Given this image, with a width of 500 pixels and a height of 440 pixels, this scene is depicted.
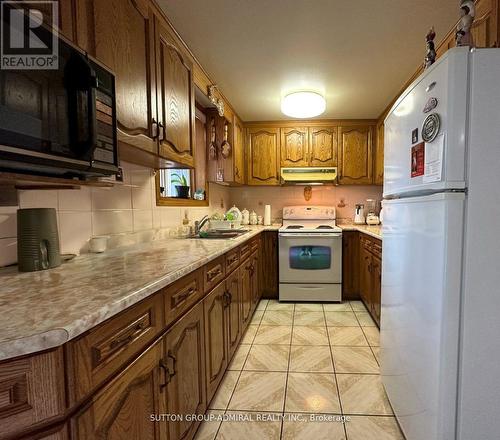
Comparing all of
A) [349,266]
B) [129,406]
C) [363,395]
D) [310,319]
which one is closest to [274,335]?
[310,319]

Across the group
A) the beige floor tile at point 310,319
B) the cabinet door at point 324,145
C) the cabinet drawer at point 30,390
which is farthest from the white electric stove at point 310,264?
the cabinet drawer at point 30,390

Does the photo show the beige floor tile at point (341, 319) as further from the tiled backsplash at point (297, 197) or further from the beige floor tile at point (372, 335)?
the tiled backsplash at point (297, 197)

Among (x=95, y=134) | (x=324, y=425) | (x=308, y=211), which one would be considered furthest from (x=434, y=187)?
(x=308, y=211)

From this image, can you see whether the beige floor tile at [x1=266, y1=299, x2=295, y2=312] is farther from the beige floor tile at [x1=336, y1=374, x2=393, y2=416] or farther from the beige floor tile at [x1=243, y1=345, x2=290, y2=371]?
the beige floor tile at [x1=336, y1=374, x2=393, y2=416]

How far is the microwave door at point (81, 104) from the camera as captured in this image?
0.86 meters

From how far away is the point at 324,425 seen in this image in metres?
1.45

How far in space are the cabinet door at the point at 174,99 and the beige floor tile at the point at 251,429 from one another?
145 centimetres

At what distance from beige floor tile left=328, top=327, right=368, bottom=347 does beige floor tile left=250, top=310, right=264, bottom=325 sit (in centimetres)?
67

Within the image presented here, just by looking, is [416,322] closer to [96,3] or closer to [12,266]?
[12,266]

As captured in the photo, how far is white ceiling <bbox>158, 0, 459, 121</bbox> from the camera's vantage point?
61.5 inches

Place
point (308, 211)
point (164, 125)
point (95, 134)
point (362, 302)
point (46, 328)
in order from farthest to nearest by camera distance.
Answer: point (308, 211) → point (362, 302) → point (164, 125) → point (95, 134) → point (46, 328)

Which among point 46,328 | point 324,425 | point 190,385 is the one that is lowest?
point 324,425

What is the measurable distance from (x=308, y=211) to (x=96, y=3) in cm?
316

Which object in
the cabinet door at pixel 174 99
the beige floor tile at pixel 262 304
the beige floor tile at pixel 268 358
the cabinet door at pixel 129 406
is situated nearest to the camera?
the cabinet door at pixel 129 406
